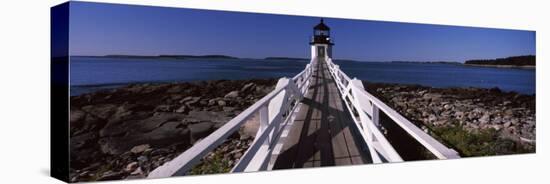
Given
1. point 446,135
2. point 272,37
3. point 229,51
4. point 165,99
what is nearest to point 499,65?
point 446,135

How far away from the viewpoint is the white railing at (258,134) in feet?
8.53

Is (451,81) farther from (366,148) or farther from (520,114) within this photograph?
(366,148)

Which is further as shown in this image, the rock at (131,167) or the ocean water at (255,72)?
the rock at (131,167)

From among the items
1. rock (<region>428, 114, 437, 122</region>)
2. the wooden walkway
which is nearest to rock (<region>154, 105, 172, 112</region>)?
the wooden walkway

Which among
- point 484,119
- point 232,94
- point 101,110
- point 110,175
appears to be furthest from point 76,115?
point 484,119

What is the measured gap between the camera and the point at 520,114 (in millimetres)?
5883

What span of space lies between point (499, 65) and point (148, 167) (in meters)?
3.97

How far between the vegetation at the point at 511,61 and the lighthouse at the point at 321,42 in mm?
1741

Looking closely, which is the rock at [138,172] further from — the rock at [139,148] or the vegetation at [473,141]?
the vegetation at [473,141]

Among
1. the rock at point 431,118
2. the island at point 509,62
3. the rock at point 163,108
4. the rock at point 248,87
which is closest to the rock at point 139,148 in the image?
the rock at point 163,108

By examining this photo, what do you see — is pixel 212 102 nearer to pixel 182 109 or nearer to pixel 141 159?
pixel 182 109

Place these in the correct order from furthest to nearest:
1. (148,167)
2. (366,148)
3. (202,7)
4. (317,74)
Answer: (317,74) → (366,148) → (202,7) → (148,167)

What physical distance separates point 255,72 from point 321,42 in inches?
26.5

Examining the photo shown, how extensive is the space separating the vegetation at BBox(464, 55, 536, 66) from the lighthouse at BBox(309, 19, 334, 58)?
1741 mm
